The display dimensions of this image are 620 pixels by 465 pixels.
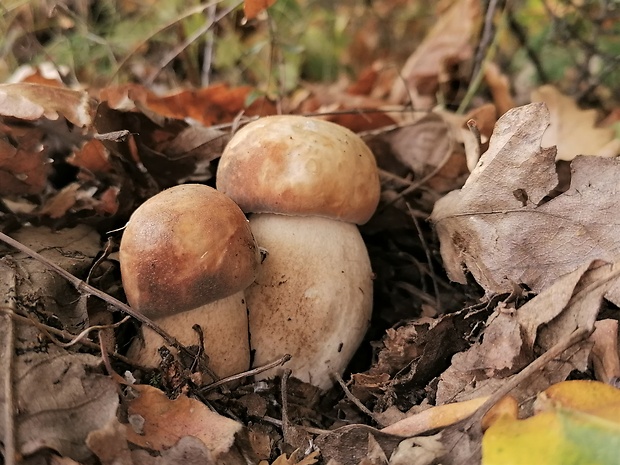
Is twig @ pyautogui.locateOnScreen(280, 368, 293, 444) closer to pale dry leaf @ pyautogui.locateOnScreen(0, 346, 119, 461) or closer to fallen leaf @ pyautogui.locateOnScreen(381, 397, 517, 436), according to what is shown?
fallen leaf @ pyautogui.locateOnScreen(381, 397, 517, 436)

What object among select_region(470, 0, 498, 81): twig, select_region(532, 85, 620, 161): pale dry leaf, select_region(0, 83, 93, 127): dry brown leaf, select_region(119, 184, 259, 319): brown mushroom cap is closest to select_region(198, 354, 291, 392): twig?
select_region(119, 184, 259, 319): brown mushroom cap

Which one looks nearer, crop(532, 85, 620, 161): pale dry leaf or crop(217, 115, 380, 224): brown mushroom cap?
crop(217, 115, 380, 224): brown mushroom cap

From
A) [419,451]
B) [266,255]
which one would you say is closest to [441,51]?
[266,255]

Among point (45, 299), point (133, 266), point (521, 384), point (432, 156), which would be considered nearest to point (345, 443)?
point (521, 384)

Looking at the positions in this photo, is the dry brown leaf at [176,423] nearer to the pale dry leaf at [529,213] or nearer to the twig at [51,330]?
the twig at [51,330]

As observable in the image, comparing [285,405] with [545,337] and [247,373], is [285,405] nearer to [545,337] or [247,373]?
[247,373]

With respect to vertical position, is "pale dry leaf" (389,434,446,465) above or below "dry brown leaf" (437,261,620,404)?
below
